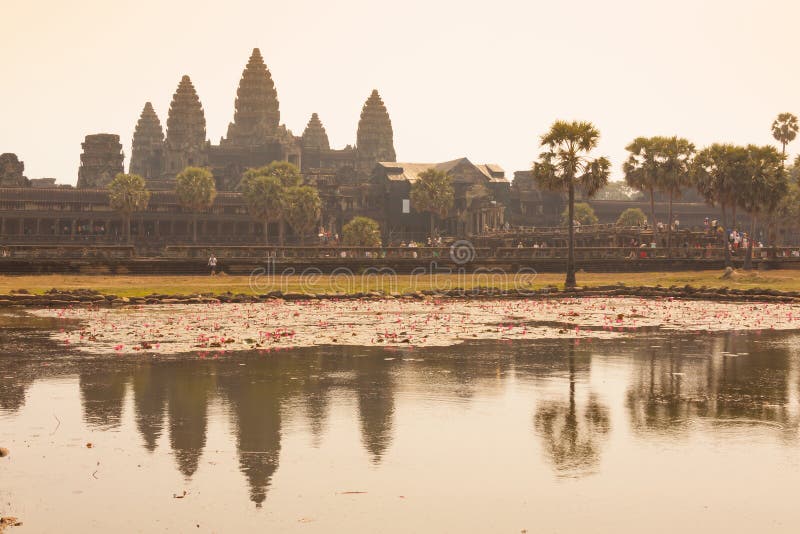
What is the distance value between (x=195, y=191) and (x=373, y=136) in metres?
74.0

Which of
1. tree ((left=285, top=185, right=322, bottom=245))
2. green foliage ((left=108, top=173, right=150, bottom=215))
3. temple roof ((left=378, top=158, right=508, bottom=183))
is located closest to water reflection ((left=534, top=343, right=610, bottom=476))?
tree ((left=285, top=185, right=322, bottom=245))

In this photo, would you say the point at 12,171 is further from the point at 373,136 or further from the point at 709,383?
the point at 709,383

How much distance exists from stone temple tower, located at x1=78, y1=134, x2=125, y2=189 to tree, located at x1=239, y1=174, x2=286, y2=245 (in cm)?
5881

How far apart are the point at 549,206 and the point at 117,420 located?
145440 millimetres

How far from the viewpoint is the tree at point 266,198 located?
402 ft

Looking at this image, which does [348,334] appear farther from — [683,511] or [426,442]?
[683,511]

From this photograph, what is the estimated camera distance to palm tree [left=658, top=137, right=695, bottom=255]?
270 feet

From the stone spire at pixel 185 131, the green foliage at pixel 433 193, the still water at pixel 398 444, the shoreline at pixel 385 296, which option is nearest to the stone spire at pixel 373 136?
the stone spire at pixel 185 131

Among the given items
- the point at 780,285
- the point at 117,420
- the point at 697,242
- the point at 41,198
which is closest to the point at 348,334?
the point at 117,420

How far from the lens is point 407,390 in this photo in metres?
19.0

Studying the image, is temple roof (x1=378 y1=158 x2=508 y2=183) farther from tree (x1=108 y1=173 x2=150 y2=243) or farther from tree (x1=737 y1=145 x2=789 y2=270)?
tree (x1=737 y1=145 x2=789 y2=270)

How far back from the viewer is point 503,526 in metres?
10.8

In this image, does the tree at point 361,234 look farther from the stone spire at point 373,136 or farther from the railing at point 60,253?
the stone spire at point 373,136

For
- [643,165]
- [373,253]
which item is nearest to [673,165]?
[643,165]
